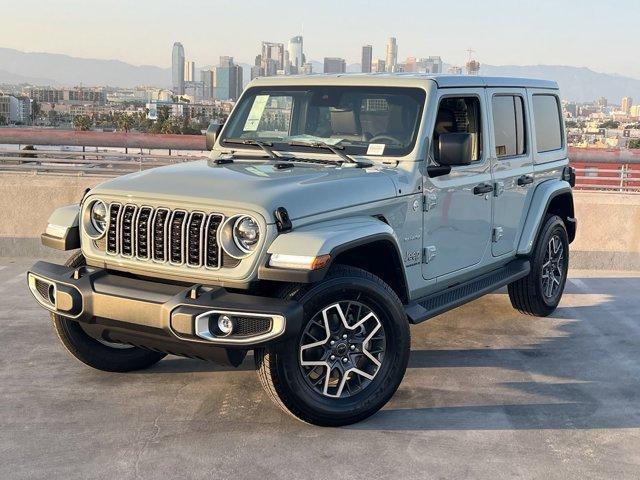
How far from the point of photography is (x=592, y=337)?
6449mm

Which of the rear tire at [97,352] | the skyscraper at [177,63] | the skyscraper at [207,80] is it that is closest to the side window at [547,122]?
the rear tire at [97,352]

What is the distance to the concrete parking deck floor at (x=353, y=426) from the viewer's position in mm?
3902

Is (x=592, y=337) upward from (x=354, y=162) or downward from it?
downward

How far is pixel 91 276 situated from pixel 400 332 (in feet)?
5.82

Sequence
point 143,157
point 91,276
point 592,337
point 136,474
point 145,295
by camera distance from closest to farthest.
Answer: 1. point 136,474
2. point 145,295
3. point 91,276
4. point 592,337
5. point 143,157

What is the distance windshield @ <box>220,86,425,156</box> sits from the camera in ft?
17.2

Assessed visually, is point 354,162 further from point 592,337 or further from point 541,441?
point 592,337

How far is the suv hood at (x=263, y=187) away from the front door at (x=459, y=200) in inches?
19.4

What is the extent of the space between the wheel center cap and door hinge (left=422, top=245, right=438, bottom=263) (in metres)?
1.03

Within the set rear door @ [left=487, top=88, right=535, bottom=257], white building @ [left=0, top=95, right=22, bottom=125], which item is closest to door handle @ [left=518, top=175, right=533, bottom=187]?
rear door @ [left=487, top=88, right=535, bottom=257]

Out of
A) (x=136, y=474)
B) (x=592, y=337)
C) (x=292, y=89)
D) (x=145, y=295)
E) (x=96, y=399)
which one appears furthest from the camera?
(x=592, y=337)

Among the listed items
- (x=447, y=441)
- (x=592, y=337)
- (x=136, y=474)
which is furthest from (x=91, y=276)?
(x=592, y=337)

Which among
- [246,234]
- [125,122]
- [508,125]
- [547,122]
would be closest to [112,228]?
[246,234]

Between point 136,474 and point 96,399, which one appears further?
point 96,399
